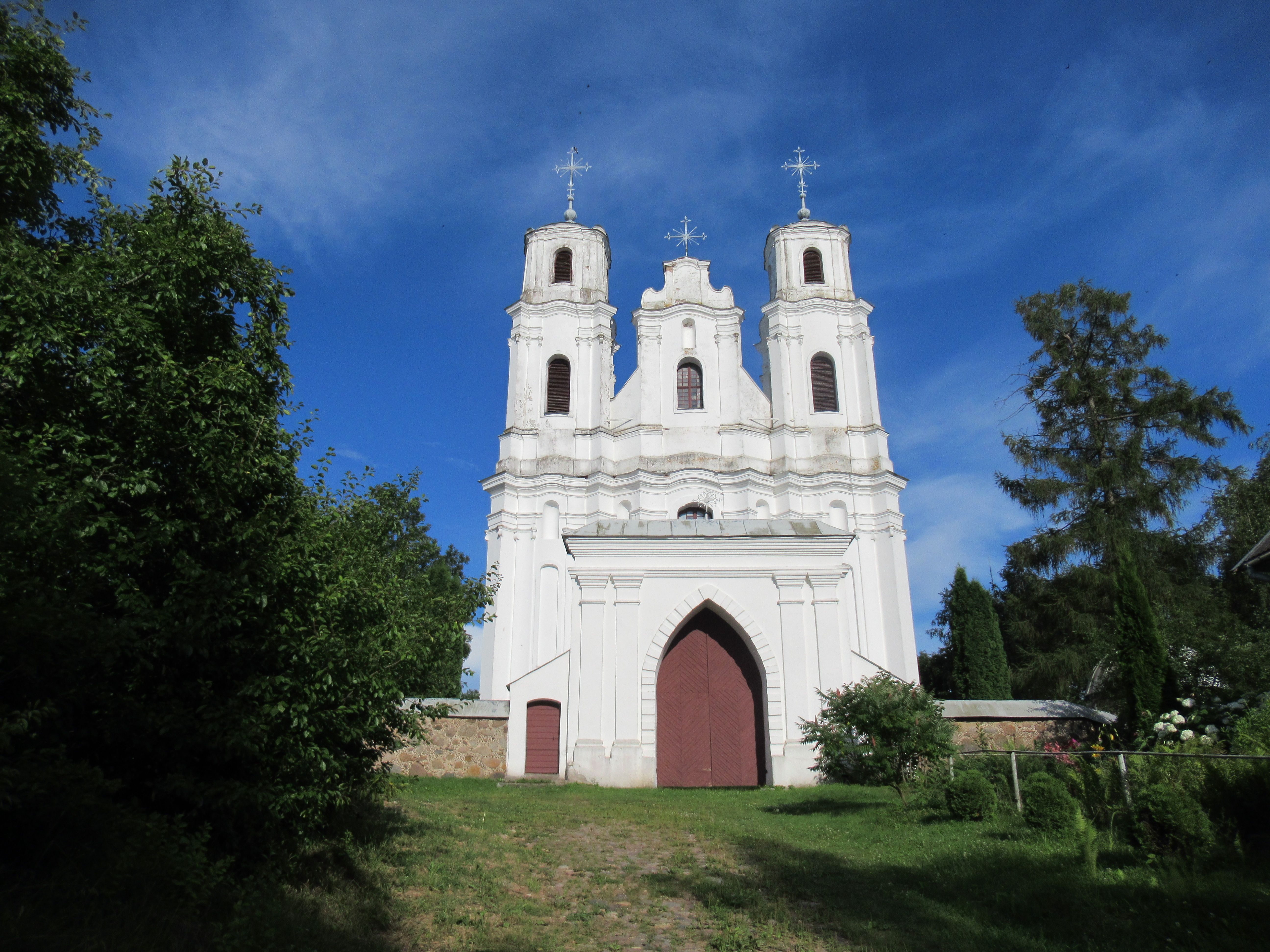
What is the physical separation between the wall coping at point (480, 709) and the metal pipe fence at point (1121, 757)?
10397 mm

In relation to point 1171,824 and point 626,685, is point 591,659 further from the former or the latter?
point 1171,824

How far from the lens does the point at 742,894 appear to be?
642cm

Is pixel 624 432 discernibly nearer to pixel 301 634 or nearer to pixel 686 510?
pixel 686 510

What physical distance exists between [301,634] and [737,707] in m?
12.7

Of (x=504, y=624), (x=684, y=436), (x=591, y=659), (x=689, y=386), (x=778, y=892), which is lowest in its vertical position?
(x=778, y=892)

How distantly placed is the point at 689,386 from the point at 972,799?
865 inches

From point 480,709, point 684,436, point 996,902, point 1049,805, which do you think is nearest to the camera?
point 996,902

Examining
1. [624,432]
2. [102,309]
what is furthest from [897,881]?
[624,432]

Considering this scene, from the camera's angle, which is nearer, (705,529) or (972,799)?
(972,799)

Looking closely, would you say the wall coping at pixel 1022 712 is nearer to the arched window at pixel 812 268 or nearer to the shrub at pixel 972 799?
the shrub at pixel 972 799

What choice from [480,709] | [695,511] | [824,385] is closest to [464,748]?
[480,709]

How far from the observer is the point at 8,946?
132 inches

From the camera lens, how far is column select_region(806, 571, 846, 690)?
15.6 metres

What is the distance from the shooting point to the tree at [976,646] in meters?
27.3
